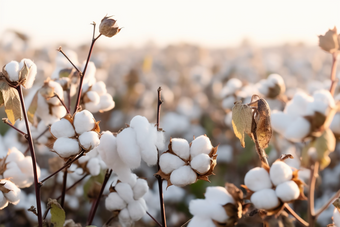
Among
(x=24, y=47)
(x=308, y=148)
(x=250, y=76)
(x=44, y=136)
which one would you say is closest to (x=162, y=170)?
(x=308, y=148)

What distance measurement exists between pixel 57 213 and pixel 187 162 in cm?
32

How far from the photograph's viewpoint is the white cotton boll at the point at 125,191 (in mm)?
857

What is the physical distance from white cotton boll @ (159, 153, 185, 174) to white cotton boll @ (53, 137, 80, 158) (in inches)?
6.7

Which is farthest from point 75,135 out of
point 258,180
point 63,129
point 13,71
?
point 258,180

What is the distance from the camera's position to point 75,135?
0.73 m

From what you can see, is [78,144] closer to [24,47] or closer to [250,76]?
[24,47]

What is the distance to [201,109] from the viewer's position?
153 inches

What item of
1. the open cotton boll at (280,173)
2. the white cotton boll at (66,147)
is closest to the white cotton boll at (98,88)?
the white cotton boll at (66,147)

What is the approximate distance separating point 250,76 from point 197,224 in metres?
4.30

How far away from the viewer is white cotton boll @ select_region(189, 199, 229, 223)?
78cm

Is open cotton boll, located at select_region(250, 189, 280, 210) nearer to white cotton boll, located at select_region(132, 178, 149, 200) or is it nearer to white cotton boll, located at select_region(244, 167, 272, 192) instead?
white cotton boll, located at select_region(244, 167, 272, 192)

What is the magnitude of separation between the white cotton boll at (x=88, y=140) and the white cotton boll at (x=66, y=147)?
0.05 feet

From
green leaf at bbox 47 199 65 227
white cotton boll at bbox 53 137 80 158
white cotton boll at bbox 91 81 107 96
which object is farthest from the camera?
white cotton boll at bbox 91 81 107 96

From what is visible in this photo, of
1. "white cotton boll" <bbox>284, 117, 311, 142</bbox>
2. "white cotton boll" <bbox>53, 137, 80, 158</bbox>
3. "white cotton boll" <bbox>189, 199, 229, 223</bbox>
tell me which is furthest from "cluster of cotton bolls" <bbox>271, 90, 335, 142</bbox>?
"white cotton boll" <bbox>53, 137, 80, 158</bbox>
